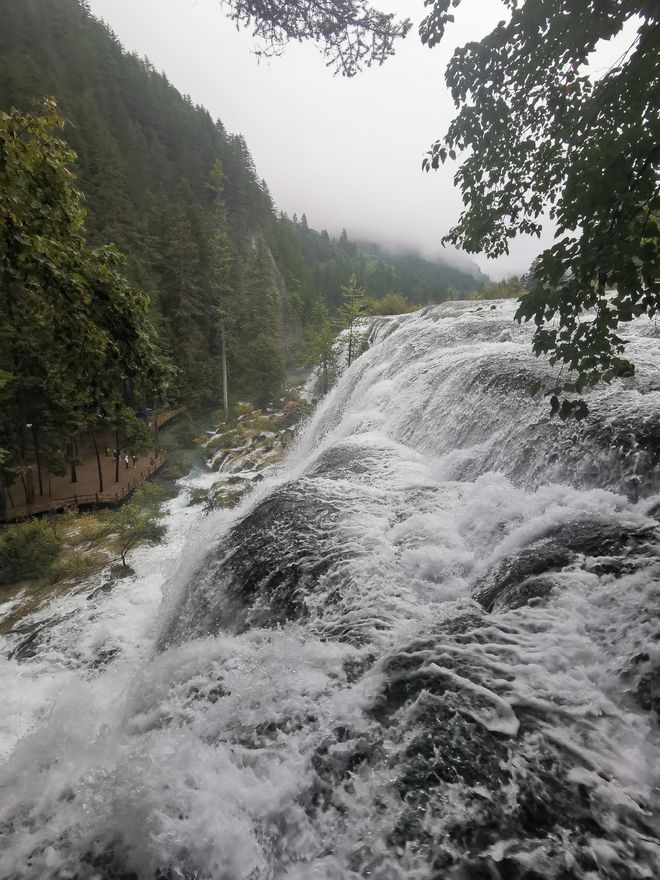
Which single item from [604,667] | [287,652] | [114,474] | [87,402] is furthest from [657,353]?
[114,474]

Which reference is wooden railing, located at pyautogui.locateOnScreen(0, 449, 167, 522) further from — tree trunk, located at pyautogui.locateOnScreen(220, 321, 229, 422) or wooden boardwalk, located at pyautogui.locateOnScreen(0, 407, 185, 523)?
tree trunk, located at pyautogui.locateOnScreen(220, 321, 229, 422)

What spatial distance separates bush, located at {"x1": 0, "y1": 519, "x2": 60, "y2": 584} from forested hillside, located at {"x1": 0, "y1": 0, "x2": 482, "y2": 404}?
870 cm

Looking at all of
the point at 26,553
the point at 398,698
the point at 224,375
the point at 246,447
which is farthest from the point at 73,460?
the point at 398,698

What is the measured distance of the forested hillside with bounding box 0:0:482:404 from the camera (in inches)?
1210

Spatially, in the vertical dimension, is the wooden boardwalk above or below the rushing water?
below

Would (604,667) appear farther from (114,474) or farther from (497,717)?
(114,474)

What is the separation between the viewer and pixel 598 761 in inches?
92.2

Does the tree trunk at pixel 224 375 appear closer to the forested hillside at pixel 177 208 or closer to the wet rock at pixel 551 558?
the forested hillside at pixel 177 208

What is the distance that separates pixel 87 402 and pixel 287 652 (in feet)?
9.99

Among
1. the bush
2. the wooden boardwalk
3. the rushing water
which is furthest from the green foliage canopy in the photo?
the wooden boardwalk

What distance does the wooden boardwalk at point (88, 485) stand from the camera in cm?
1642

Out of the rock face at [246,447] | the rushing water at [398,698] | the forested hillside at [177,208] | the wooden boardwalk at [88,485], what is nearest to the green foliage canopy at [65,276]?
the rushing water at [398,698]

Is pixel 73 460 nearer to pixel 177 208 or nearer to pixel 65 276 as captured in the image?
pixel 65 276

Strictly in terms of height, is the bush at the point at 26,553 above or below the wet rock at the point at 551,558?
below
